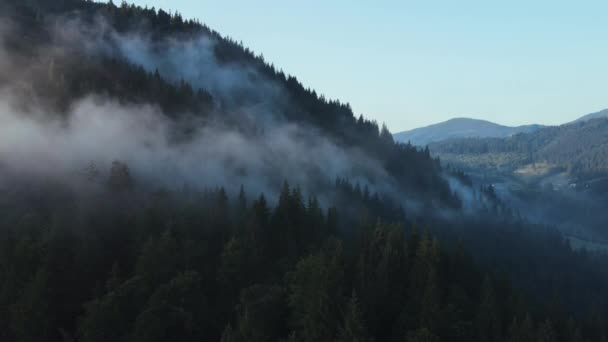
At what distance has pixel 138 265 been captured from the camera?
3398 inches

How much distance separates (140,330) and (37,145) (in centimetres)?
9465

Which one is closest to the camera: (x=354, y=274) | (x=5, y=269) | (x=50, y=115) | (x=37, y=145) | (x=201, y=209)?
(x=5, y=269)

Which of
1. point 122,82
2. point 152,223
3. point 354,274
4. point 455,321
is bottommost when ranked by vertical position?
point 455,321

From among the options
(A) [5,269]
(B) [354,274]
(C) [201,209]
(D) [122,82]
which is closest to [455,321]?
(B) [354,274]

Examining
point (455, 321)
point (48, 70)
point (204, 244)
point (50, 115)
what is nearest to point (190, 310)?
point (204, 244)

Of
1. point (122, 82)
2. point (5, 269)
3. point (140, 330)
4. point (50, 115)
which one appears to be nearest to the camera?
point (140, 330)

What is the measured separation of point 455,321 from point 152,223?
198ft

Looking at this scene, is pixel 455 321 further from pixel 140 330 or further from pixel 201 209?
pixel 201 209

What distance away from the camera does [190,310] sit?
274ft

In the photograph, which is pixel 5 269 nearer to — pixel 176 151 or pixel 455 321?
pixel 455 321

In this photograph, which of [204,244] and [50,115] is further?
[50,115]

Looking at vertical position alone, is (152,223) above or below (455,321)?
above

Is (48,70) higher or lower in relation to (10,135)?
higher

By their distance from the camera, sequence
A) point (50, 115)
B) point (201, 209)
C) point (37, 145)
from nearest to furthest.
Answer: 1. point (201, 209)
2. point (37, 145)
3. point (50, 115)
